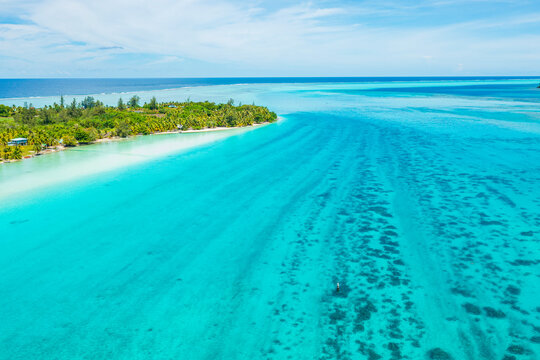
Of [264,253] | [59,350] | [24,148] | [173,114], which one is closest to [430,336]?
[264,253]

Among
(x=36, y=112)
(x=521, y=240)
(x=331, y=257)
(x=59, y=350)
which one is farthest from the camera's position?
(x=36, y=112)

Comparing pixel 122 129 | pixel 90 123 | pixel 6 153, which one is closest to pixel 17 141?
pixel 6 153

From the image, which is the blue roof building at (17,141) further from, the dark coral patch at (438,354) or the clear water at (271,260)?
the dark coral patch at (438,354)

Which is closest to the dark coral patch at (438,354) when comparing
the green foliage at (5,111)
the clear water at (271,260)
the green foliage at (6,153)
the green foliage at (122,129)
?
the clear water at (271,260)

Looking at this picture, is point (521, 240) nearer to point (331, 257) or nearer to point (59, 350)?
point (331, 257)

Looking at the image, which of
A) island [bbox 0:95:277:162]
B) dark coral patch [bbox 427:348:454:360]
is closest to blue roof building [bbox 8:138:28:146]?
island [bbox 0:95:277:162]

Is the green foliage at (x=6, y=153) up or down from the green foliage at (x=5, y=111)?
down
